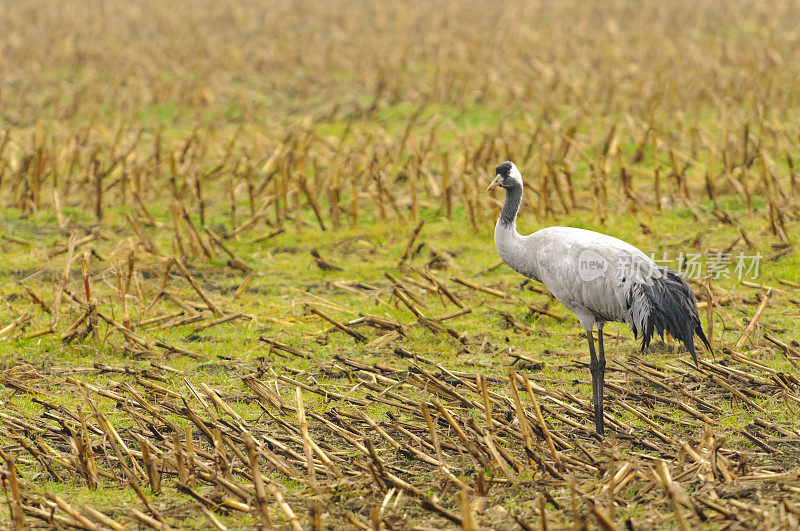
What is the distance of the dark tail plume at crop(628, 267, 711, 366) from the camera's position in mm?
5469

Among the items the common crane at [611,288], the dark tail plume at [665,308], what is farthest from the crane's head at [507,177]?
the dark tail plume at [665,308]

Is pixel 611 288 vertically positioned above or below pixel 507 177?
below

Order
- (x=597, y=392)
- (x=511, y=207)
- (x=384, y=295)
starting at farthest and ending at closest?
(x=384, y=295) → (x=511, y=207) → (x=597, y=392)

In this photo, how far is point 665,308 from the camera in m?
5.46

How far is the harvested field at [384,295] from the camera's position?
15.0 ft

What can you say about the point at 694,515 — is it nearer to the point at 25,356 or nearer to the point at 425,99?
the point at 25,356

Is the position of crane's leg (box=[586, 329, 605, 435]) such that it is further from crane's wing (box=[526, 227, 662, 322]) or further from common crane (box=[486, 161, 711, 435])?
crane's wing (box=[526, 227, 662, 322])

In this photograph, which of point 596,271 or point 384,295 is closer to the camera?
point 596,271

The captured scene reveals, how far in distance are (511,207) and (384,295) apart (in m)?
2.09

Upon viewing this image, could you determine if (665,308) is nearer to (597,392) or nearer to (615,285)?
(615,285)

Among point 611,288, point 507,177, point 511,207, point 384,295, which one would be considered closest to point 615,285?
point 611,288

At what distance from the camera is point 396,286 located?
7504mm

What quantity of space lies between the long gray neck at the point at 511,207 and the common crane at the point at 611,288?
A: 33cm

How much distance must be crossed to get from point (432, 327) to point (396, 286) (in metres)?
0.66
